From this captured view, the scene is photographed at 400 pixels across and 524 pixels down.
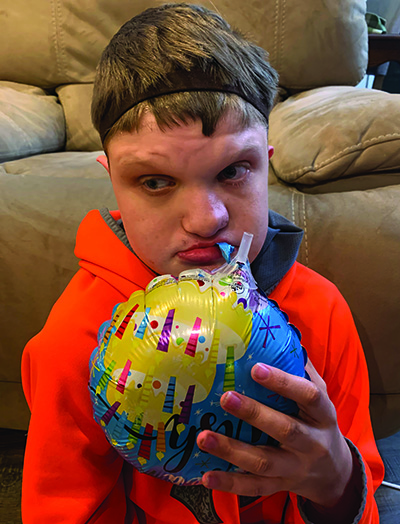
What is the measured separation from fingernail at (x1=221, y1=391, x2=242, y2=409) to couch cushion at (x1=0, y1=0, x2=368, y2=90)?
169 cm

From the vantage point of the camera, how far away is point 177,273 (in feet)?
2.23

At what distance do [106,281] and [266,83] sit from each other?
0.46m

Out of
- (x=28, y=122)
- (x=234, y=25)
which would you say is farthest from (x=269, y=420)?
(x=234, y=25)

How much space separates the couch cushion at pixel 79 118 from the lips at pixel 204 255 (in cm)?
138

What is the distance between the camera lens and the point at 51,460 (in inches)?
26.3

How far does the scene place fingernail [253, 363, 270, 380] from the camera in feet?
1.55

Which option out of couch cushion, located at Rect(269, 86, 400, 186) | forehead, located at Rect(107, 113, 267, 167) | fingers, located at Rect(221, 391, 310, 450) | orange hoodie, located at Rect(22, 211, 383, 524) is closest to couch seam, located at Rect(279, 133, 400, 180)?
couch cushion, located at Rect(269, 86, 400, 186)

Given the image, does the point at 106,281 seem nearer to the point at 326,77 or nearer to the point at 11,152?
the point at 11,152

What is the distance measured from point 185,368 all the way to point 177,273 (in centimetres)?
23

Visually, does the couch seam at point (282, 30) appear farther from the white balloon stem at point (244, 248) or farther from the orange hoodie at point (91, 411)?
the white balloon stem at point (244, 248)

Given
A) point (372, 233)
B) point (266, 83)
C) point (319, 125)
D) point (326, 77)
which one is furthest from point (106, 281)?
point (326, 77)

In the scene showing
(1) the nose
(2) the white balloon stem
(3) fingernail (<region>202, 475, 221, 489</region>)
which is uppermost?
(1) the nose

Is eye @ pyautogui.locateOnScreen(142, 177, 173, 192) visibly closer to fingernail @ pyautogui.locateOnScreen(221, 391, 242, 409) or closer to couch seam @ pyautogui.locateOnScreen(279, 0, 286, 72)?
fingernail @ pyautogui.locateOnScreen(221, 391, 242, 409)

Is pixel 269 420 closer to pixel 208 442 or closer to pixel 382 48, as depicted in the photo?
pixel 208 442
